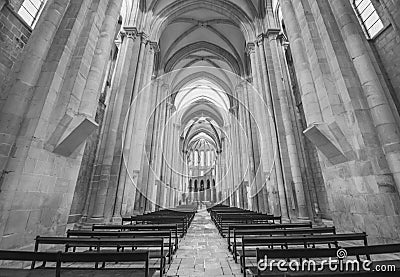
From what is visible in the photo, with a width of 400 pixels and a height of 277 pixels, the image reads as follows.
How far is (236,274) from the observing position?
3.46 metres

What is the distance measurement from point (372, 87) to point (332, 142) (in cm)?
150

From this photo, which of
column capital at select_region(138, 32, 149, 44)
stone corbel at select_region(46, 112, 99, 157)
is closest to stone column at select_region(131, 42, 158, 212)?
column capital at select_region(138, 32, 149, 44)

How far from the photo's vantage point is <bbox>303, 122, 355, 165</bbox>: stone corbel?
15.9 feet

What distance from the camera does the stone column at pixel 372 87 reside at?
4117mm

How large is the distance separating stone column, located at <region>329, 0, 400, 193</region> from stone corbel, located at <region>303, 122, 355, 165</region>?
0.67m

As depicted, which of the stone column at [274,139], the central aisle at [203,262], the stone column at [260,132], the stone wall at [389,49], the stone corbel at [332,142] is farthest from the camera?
the stone column at [260,132]

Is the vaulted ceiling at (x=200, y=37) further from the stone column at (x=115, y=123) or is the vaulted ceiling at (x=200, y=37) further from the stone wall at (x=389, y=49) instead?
the stone wall at (x=389, y=49)

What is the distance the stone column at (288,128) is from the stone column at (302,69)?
330 cm

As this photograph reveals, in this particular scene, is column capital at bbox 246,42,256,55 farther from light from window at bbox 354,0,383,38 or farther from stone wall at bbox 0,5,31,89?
stone wall at bbox 0,5,31,89

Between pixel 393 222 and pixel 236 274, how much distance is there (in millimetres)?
3237

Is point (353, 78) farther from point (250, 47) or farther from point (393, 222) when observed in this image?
point (250, 47)

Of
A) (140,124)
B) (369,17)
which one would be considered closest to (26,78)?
(140,124)

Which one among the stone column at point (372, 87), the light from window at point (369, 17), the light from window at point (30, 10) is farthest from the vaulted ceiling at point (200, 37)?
the stone column at point (372, 87)

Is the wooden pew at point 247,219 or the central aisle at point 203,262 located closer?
the central aisle at point 203,262
